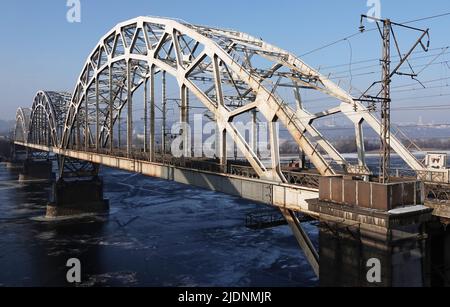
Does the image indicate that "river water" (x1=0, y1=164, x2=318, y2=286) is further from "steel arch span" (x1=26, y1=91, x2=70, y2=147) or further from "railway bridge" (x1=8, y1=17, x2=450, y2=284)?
"steel arch span" (x1=26, y1=91, x2=70, y2=147)

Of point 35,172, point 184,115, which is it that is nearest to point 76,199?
point 184,115

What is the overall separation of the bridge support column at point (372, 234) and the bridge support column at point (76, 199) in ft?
174

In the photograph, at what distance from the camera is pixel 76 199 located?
216 ft

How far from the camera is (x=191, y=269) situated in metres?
36.1

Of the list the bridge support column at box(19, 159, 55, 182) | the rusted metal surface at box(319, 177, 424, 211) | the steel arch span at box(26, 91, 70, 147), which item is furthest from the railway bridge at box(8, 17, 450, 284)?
the bridge support column at box(19, 159, 55, 182)

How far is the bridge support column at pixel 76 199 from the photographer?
62.9 m

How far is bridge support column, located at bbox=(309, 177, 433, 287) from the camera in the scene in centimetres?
1622

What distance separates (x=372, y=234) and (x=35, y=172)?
4533 inches

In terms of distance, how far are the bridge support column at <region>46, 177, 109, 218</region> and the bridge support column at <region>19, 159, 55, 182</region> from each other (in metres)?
53.4

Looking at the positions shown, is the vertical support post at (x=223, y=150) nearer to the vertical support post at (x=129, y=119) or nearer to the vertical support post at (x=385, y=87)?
the vertical support post at (x=385, y=87)

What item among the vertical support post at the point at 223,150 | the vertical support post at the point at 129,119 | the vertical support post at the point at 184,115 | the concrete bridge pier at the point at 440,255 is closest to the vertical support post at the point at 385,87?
the concrete bridge pier at the point at 440,255

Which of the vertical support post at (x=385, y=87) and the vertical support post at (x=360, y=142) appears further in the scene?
the vertical support post at (x=360, y=142)
